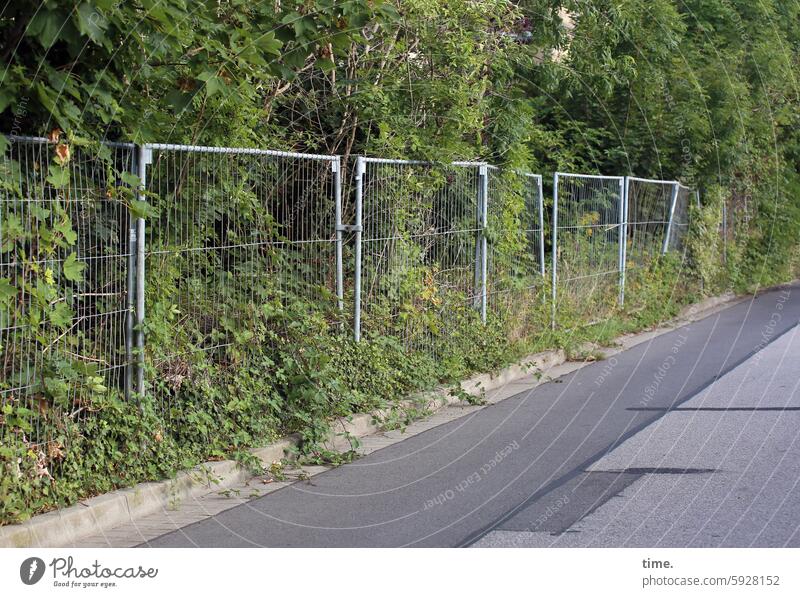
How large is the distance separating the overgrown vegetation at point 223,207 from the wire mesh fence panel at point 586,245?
0.88 feet

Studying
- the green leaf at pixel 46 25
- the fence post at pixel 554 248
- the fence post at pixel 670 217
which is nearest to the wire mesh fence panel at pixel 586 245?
the fence post at pixel 554 248

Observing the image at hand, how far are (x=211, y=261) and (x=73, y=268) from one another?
1687 millimetres

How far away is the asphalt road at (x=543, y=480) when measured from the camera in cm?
620

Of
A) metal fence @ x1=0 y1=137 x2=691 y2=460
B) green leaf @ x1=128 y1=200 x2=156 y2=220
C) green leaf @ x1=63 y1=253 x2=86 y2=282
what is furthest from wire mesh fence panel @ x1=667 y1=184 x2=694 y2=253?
green leaf @ x1=63 y1=253 x2=86 y2=282

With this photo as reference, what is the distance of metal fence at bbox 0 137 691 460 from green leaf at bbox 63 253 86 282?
0.01 m

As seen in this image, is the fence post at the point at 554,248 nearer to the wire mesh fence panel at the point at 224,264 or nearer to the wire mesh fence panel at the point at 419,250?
the wire mesh fence panel at the point at 419,250

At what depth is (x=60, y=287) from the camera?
6684 mm

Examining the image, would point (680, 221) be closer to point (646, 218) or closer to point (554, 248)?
point (646, 218)

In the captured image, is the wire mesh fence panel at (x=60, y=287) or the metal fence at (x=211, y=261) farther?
the metal fence at (x=211, y=261)

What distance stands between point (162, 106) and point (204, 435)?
239 cm

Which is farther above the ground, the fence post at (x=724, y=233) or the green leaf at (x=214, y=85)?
the green leaf at (x=214, y=85)

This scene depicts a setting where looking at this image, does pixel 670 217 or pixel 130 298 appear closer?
pixel 130 298

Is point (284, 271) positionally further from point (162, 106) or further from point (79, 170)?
point (79, 170)

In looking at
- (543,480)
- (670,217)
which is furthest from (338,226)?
(670,217)
